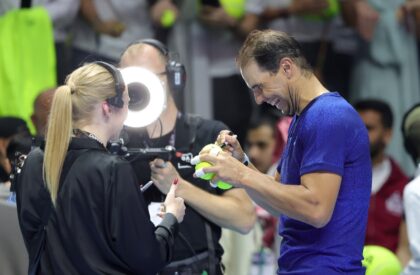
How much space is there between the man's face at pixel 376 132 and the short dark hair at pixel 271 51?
253 cm

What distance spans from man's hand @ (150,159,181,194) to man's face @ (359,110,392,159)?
2.29 m

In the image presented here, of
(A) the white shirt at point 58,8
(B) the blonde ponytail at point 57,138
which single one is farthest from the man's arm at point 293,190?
(A) the white shirt at point 58,8

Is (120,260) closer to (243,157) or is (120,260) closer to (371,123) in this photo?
(243,157)

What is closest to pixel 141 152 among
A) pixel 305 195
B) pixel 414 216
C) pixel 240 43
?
pixel 305 195

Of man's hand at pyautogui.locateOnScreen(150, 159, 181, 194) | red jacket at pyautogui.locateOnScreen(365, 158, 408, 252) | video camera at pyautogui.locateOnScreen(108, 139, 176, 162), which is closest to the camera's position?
video camera at pyautogui.locateOnScreen(108, 139, 176, 162)

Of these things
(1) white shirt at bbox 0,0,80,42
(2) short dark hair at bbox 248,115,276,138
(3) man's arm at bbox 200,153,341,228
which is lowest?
(2) short dark hair at bbox 248,115,276,138

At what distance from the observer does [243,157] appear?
13.8 ft

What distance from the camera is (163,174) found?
4.46m

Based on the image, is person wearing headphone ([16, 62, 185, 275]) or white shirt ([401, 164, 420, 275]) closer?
person wearing headphone ([16, 62, 185, 275])

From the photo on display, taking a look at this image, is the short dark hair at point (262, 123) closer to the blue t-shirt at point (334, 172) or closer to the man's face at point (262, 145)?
the man's face at point (262, 145)

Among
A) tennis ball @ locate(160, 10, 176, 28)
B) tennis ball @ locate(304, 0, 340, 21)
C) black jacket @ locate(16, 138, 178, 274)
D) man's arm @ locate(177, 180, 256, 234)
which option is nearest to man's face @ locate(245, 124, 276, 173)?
tennis ball @ locate(304, 0, 340, 21)

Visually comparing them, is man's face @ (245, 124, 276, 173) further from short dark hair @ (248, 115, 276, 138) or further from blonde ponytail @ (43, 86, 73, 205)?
blonde ponytail @ (43, 86, 73, 205)

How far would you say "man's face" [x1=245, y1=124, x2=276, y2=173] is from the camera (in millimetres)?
7164

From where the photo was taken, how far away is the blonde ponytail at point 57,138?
12.4 feet
